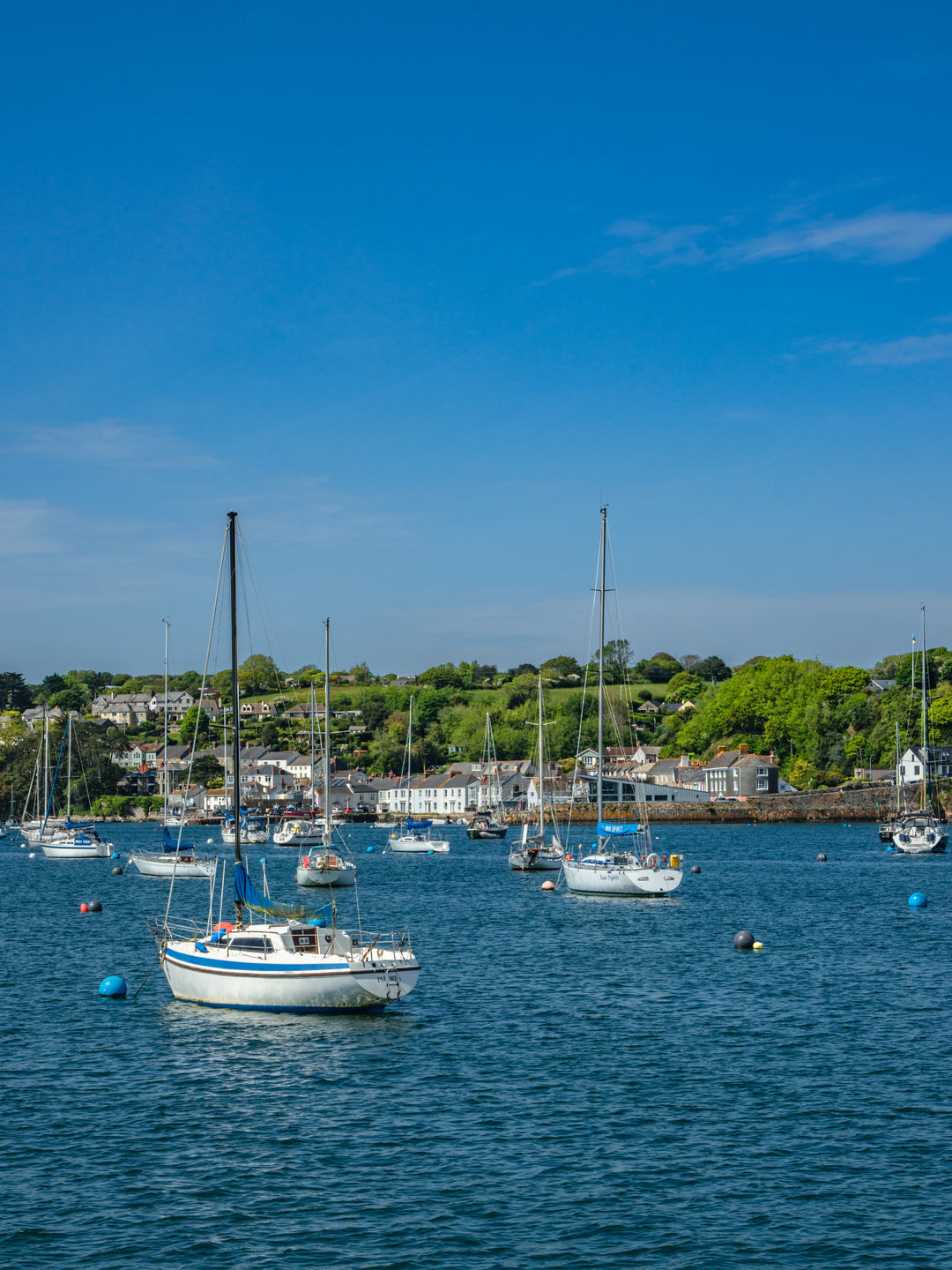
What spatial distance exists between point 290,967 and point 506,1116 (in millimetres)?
9583

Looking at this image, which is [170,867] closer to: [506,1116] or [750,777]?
[506,1116]

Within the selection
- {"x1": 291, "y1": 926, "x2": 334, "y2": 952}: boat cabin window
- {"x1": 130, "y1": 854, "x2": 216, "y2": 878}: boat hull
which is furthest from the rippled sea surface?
{"x1": 130, "y1": 854, "x2": 216, "y2": 878}: boat hull

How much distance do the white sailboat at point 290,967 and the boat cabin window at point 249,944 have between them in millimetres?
24

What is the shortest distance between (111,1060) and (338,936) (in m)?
6.99

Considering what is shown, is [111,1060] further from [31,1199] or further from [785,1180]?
[785,1180]

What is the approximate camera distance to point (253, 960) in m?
34.2

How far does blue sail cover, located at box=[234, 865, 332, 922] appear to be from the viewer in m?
36.2

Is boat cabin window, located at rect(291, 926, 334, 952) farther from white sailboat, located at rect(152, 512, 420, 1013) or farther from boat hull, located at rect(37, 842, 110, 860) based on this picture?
boat hull, located at rect(37, 842, 110, 860)

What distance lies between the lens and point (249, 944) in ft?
114

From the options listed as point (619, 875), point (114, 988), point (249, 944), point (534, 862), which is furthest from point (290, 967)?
point (534, 862)

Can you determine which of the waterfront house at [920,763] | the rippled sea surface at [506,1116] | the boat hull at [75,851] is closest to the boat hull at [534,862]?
the rippled sea surface at [506,1116]

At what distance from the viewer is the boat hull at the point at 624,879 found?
64312 mm

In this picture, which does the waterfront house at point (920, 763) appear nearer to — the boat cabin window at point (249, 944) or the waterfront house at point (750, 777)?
the waterfront house at point (750, 777)

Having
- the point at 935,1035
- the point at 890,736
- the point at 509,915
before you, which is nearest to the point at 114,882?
the point at 509,915
